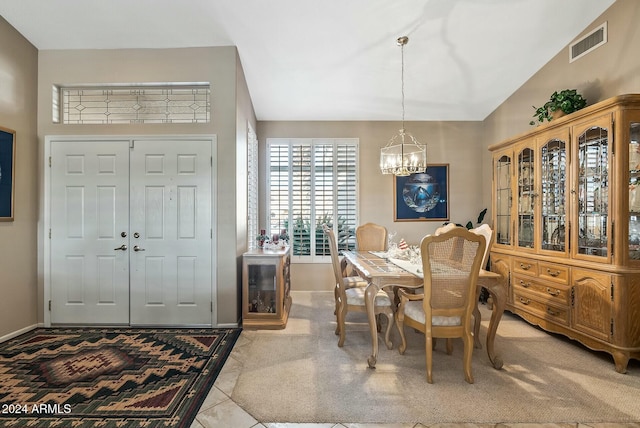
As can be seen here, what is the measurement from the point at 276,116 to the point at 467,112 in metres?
3.34

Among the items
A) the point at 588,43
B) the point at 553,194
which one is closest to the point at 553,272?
the point at 553,194

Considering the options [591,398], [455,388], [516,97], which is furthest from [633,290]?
[516,97]

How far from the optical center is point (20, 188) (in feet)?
11.4

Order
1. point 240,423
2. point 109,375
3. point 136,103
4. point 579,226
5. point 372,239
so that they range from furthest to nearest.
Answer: point 372,239 → point 136,103 → point 579,226 → point 109,375 → point 240,423

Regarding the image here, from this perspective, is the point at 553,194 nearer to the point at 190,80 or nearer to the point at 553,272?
the point at 553,272

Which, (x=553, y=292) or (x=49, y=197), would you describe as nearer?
(x=553, y=292)

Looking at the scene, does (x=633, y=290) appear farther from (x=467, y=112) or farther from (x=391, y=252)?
(x=467, y=112)

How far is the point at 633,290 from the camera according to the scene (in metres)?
2.70

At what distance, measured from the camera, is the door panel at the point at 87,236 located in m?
3.67

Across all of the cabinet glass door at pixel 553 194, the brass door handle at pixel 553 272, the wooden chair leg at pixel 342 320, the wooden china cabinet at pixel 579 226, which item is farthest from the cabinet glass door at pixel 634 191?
the wooden chair leg at pixel 342 320

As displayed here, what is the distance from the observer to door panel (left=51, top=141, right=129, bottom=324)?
3.67 m

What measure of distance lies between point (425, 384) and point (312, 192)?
358 cm

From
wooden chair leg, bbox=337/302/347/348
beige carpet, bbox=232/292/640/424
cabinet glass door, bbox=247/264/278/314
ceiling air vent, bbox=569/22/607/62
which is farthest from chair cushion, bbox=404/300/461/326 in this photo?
ceiling air vent, bbox=569/22/607/62

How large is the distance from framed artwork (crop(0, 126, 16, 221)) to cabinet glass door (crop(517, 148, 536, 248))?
6062 millimetres
